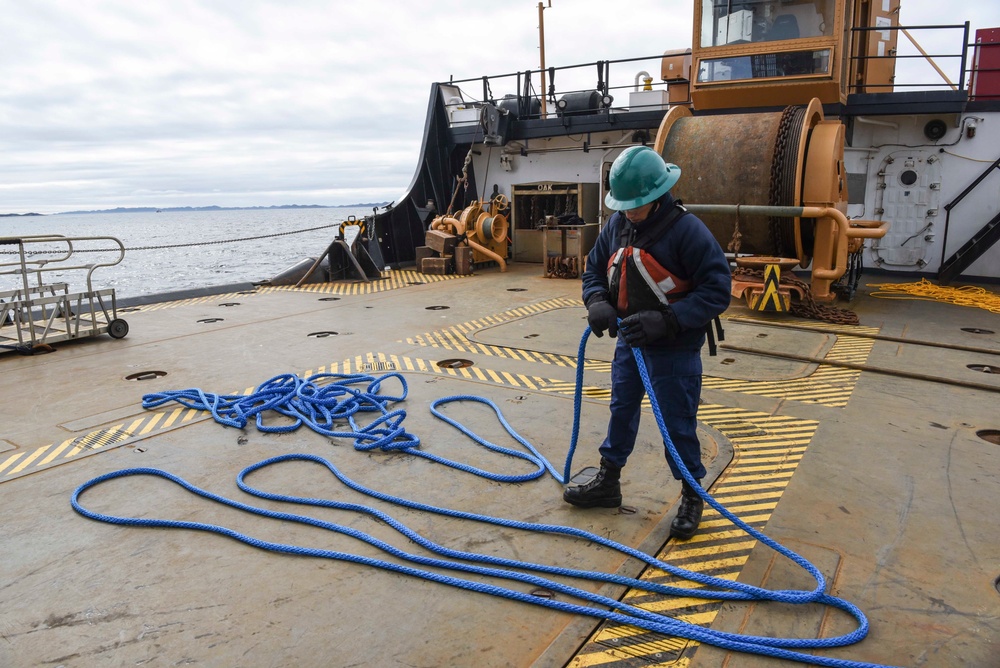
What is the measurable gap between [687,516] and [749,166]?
621 cm

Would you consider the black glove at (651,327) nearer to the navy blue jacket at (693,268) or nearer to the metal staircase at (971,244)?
the navy blue jacket at (693,268)

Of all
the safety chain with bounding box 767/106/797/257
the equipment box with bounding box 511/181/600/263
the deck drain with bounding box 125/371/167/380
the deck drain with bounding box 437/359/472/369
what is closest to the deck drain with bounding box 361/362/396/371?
the deck drain with bounding box 437/359/472/369

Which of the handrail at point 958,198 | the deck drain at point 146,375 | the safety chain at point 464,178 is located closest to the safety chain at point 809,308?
the handrail at point 958,198

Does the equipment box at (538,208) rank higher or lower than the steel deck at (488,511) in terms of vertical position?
higher

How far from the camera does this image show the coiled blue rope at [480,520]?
2502 millimetres

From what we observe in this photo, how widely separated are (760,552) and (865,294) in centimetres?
840

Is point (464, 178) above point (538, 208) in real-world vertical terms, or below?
above

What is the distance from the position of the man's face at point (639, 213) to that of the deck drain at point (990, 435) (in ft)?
10.2

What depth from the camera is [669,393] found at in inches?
124

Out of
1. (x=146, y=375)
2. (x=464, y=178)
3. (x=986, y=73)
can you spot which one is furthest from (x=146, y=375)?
(x=986, y=73)

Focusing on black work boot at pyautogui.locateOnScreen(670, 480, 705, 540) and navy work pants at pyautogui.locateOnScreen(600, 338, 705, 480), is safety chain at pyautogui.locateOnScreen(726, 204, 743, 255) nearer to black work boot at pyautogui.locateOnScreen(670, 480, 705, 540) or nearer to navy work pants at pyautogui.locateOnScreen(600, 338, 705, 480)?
navy work pants at pyautogui.locateOnScreen(600, 338, 705, 480)

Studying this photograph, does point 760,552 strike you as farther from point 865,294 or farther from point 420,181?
point 420,181

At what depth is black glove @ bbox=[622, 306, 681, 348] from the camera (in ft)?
9.79

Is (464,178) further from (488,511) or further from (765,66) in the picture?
(488,511)
